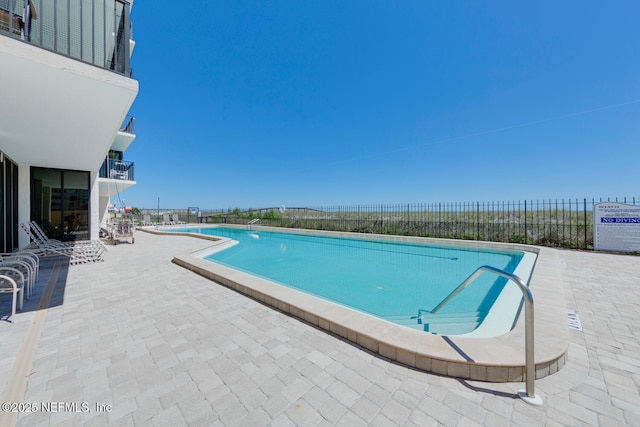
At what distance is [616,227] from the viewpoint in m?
7.32

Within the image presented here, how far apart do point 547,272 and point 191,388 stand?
20.8 feet

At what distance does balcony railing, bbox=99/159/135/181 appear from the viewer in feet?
39.7

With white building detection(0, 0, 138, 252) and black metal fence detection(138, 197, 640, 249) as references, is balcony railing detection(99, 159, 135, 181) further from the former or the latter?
black metal fence detection(138, 197, 640, 249)

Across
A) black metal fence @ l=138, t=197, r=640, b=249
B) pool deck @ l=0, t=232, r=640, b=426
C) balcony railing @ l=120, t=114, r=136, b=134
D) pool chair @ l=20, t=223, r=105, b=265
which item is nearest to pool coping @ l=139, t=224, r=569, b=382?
pool deck @ l=0, t=232, r=640, b=426

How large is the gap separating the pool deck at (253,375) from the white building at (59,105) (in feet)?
9.38

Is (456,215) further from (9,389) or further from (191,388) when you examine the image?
(9,389)

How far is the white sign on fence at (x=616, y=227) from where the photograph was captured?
7.05 metres

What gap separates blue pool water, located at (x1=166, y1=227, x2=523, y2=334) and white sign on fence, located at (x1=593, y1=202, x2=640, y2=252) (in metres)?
2.16

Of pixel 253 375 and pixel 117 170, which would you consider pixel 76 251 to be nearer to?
pixel 253 375

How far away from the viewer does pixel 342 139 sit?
22.4 m

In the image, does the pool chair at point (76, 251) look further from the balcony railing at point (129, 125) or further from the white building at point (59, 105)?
the balcony railing at point (129, 125)

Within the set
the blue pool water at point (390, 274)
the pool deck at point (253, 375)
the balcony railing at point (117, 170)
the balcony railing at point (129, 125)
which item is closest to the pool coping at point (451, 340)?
the pool deck at point (253, 375)

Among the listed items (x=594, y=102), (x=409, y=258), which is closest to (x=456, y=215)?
(x=409, y=258)

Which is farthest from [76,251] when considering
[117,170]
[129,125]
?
[129,125]
